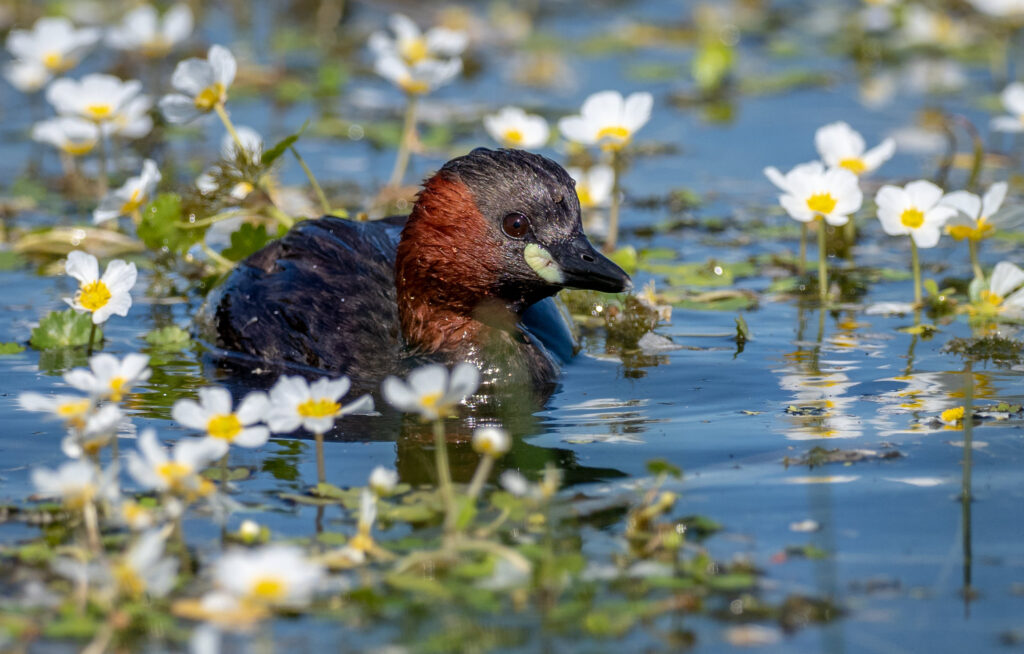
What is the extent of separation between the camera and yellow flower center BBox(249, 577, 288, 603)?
128 inches

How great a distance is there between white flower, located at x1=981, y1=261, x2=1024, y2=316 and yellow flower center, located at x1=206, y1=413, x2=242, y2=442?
3.73 metres

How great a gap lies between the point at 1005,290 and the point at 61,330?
165 inches

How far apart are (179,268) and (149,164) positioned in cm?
144

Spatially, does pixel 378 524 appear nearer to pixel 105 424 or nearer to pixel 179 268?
pixel 105 424

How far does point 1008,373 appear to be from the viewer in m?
5.75

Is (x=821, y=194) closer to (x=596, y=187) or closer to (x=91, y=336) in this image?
(x=596, y=187)

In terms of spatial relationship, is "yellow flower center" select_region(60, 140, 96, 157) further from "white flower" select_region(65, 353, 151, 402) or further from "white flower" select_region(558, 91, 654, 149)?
"white flower" select_region(65, 353, 151, 402)

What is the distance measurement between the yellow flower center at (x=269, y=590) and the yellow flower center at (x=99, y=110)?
15.8ft

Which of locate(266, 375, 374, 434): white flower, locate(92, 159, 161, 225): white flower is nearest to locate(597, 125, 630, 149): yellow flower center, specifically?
locate(92, 159, 161, 225): white flower

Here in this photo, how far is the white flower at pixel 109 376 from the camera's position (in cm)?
412

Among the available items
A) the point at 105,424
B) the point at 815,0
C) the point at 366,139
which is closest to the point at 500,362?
the point at 105,424

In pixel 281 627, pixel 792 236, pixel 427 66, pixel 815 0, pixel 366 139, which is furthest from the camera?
pixel 815 0

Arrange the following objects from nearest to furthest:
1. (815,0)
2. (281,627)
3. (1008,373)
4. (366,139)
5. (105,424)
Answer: (281,627) < (105,424) < (1008,373) < (366,139) < (815,0)

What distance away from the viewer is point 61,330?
20.8ft
